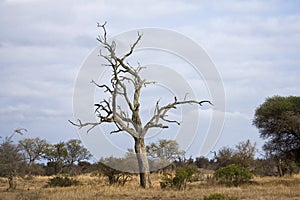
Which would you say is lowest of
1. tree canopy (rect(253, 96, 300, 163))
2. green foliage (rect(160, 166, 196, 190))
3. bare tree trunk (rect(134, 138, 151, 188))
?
green foliage (rect(160, 166, 196, 190))

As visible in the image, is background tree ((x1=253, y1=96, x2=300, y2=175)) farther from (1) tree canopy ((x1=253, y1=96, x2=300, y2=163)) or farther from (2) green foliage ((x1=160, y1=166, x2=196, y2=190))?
(2) green foliage ((x1=160, y1=166, x2=196, y2=190))

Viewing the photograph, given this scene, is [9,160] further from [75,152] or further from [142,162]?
[75,152]

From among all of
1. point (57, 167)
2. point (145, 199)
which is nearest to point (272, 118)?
point (145, 199)

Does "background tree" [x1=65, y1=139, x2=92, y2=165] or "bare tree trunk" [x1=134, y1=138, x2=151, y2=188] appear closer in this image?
"bare tree trunk" [x1=134, y1=138, x2=151, y2=188]

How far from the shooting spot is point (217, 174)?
26578 millimetres

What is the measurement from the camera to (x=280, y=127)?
27.8 meters

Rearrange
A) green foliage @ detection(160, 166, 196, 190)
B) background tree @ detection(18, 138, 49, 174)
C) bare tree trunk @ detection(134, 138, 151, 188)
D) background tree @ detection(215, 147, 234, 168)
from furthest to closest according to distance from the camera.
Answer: background tree @ detection(18, 138, 49, 174), background tree @ detection(215, 147, 234, 168), bare tree trunk @ detection(134, 138, 151, 188), green foliage @ detection(160, 166, 196, 190)

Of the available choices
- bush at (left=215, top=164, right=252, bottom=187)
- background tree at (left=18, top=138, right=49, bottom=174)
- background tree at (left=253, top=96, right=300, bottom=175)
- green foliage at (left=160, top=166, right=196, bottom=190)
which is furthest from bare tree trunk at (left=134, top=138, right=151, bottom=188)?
background tree at (left=18, top=138, right=49, bottom=174)

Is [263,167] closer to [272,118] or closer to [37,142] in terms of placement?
[272,118]

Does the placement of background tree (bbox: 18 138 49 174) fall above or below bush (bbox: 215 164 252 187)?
above

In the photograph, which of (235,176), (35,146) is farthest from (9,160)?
(35,146)

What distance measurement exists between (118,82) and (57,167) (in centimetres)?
3588

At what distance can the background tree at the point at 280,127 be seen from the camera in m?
27.8

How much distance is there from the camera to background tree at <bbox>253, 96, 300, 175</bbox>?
2777cm
